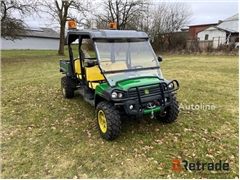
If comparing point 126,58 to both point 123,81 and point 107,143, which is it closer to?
point 123,81

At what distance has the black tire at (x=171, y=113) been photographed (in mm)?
3671

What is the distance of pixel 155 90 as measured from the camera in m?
3.24

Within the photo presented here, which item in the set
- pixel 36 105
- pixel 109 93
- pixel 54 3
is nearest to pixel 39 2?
pixel 54 3

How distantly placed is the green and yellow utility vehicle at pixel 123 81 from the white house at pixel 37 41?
35.0 m

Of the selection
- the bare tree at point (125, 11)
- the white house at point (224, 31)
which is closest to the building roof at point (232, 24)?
the white house at point (224, 31)

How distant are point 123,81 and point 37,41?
40265mm

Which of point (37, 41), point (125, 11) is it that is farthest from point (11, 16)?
point (37, 41)

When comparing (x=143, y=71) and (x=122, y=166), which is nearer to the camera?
(x=122, y=166)

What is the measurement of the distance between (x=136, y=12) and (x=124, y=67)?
2058cm

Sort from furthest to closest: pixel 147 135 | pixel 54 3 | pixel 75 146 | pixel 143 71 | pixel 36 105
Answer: pixel 54 3
pixel 36 105
pixel 143 71
pixel 147 135
pixel 75 146

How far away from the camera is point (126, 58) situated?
13.3 ft

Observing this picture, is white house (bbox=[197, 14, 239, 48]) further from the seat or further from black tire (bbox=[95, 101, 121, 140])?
black tire (bbox=[95, 101, 121, 140])

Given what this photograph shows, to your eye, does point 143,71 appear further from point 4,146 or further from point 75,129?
point 4,146

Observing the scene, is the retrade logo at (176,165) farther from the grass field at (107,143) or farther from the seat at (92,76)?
the seat at (92,76)
